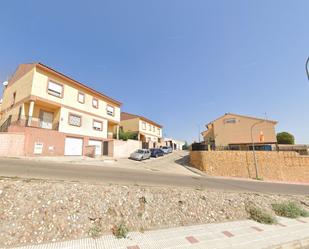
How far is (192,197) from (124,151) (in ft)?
74.8

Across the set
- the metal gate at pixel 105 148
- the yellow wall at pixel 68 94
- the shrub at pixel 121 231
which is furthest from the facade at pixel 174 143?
the shrub at pixel 121 231

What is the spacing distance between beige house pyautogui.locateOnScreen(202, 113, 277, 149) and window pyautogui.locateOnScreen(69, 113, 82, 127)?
2214 cm

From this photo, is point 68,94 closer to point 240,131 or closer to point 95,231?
point 95,231

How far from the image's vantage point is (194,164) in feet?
86.6

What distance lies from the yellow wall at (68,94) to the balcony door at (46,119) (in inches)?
84.7

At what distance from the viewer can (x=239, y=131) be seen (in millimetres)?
33625

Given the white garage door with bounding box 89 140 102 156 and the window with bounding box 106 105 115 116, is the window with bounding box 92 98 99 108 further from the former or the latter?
Answer: the white garage door with bounding box 89 140 102 156

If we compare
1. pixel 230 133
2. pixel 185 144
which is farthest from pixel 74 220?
pixel 185 144

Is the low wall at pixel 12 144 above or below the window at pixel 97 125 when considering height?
below

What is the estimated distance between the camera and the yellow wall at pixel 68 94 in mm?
18625

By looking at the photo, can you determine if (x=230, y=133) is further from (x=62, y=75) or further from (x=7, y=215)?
(x=7, y=215)

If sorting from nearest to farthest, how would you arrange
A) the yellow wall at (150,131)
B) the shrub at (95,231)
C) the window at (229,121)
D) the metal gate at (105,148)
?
the shrub at (95,231) → the metal gate at (105,148) → the window at (229,121) → the yellow wall at (150,131)

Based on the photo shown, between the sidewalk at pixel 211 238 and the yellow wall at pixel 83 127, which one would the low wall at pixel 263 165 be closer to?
the yellow wall at pixel 83 127

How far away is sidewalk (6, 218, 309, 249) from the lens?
136 inches
